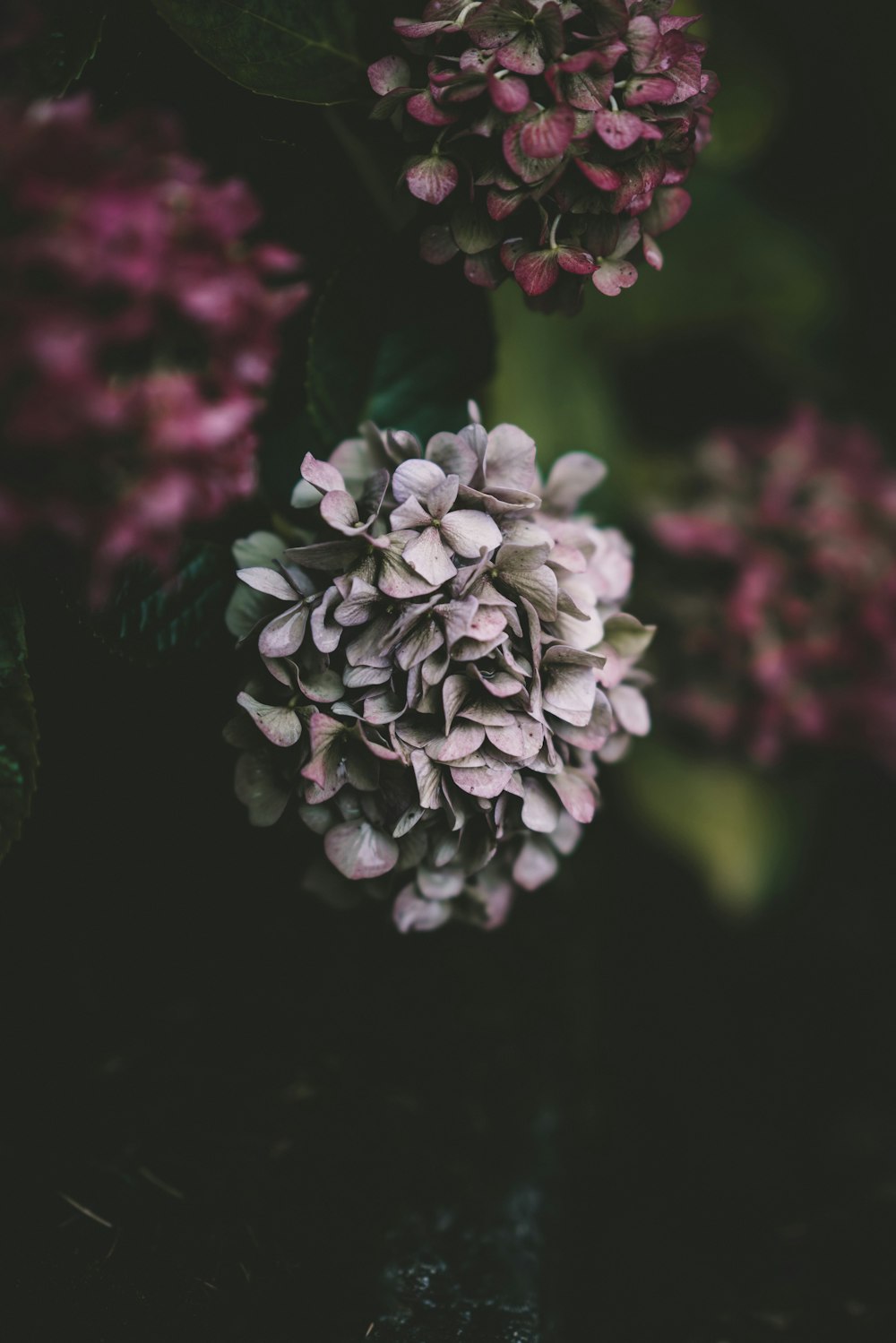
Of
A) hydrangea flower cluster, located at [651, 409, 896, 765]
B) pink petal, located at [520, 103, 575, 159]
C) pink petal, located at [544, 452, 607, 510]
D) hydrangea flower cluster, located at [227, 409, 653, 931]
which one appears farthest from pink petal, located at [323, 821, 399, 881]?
hydrangea flower cluster, located at [651, 409, 896, 765]

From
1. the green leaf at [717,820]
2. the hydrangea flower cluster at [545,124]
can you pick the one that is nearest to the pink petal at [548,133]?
the hydrangea flower cluster at [545,124]

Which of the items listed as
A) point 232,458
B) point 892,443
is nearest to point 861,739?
point 892,443

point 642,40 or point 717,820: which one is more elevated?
point 642,40

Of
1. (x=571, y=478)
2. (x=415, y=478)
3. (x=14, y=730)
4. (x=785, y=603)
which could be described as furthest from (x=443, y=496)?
(x=785, y=603)

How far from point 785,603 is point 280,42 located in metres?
0.61

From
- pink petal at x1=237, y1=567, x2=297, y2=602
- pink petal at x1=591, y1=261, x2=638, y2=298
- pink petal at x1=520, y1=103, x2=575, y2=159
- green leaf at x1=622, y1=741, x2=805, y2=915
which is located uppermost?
pink petal at x1=520, y1=103, x2=575, y2=159

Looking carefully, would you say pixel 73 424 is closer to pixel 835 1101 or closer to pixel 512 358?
pixel 512 358

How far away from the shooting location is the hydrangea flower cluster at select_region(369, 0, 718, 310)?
0.44 meters

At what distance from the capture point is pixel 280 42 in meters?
0.51

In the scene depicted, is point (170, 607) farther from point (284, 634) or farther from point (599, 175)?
point (599, 175)

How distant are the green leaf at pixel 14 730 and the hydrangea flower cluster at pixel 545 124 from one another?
0.90 ft

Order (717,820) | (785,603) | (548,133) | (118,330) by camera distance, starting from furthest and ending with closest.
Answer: (717,820) < (785,603) < (548,133) < (118,330)

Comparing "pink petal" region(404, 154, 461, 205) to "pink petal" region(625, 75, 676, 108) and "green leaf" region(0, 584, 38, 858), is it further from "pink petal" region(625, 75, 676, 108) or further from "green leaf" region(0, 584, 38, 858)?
"green leaf" region(0, 584, 38, 858)

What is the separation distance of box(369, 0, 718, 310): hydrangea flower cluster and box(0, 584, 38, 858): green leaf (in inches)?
10.8
